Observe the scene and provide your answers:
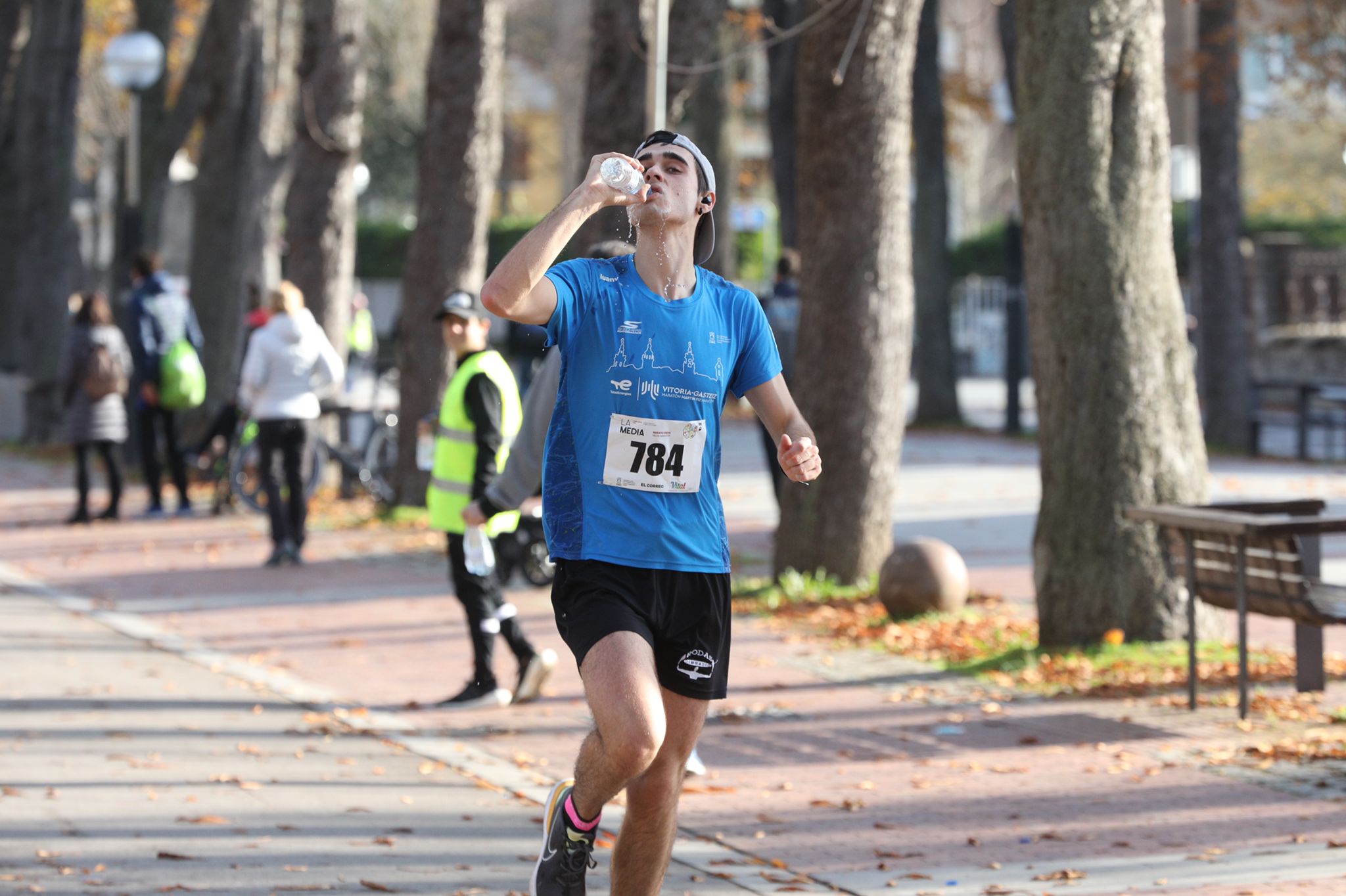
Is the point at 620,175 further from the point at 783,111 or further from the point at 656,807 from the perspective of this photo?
the point at 783,111

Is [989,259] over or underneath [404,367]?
over

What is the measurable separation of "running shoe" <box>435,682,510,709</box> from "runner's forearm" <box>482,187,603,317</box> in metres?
4.68

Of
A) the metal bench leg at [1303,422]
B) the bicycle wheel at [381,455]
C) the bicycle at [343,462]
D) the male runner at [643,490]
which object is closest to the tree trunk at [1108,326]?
the male runner at [643,490]

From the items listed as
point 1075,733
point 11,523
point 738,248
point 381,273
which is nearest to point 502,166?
point 381,273

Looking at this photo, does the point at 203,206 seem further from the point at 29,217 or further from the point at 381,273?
the point at 381,273

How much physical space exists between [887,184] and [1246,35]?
39.5 ft

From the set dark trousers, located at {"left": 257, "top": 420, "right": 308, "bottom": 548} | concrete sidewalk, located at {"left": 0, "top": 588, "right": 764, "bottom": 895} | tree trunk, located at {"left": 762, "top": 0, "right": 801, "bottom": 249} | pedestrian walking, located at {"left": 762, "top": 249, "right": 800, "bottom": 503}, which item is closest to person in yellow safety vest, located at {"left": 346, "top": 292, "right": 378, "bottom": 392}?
tree trunk, located at {"left": 762, "top": 0, "right": 801, "bottom": 249}

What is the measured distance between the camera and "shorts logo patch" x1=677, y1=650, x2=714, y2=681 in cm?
478

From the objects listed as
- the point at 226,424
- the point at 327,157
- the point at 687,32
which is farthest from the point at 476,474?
the point at 327,157

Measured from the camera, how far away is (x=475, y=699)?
8.93 meters

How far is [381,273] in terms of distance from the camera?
5366 centimetres

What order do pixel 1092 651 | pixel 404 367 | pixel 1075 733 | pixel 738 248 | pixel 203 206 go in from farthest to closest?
pixel 738 248
pixel 203 206
pixel 404 367
pixel 1092 651
pixel 1075 733

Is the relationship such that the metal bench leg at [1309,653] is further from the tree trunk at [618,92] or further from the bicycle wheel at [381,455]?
the bicycle wheel at [381,455]

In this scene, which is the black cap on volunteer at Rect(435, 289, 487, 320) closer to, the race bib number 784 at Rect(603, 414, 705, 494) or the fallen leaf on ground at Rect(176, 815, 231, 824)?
the fallen leaf on ground at Rect(176, 815, 231, 824)
